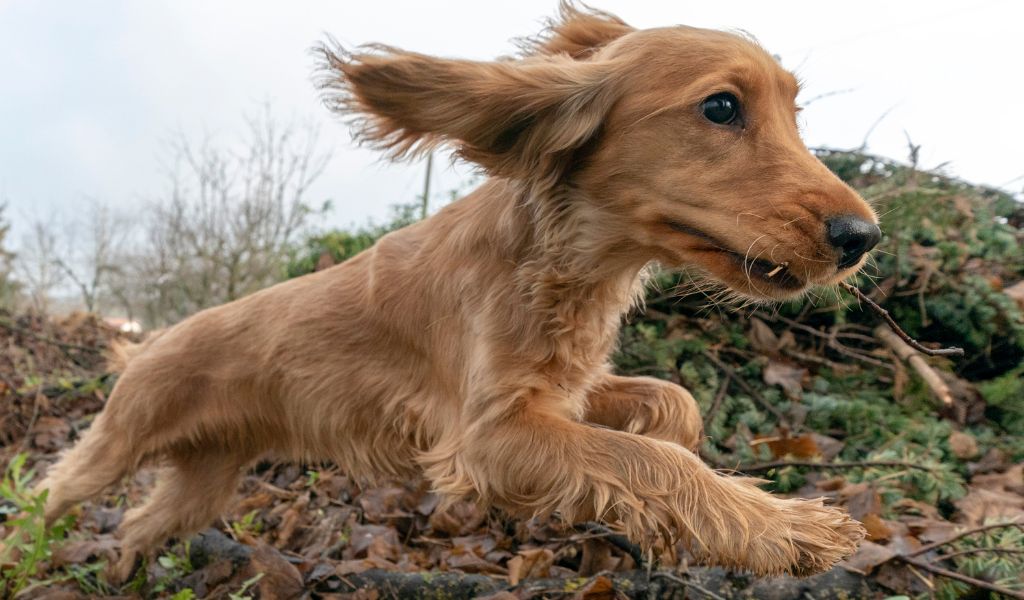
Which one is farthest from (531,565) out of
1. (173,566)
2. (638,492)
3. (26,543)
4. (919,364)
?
(26,543)

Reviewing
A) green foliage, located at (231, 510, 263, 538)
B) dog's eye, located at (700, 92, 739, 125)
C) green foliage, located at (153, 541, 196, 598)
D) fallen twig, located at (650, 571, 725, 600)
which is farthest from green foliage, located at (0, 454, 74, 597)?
dog's eye, located at (700, 92, 739, 125)

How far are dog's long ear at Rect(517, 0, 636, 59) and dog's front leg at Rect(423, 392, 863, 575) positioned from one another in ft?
4.66

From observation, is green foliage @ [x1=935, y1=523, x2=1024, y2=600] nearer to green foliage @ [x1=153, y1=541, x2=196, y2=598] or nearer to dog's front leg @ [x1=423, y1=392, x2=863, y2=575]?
dog's front leg @ [x1=423, y1=392, x2=863, y2=575]

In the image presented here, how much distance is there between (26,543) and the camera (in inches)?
156

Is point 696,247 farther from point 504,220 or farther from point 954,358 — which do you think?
point 954,358

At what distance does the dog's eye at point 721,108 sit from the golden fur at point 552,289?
0.10 ft

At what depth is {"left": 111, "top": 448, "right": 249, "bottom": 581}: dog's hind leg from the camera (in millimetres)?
4020

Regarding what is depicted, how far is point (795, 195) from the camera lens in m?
2.03

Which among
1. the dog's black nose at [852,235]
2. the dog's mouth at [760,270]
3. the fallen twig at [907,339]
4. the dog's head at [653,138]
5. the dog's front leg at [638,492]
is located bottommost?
the dog's front leg at [638,492]

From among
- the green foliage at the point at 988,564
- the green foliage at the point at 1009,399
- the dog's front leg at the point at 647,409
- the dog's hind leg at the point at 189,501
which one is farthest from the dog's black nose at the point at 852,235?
the dog's hind leg at the point at 189,501

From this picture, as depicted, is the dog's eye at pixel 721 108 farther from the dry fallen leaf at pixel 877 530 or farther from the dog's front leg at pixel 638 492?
the dry fallen leaf at pixel 877 530

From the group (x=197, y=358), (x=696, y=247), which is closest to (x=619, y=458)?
(x=696, y=247)

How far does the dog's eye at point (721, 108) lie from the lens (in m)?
2.24

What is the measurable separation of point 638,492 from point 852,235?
36.7 inches
